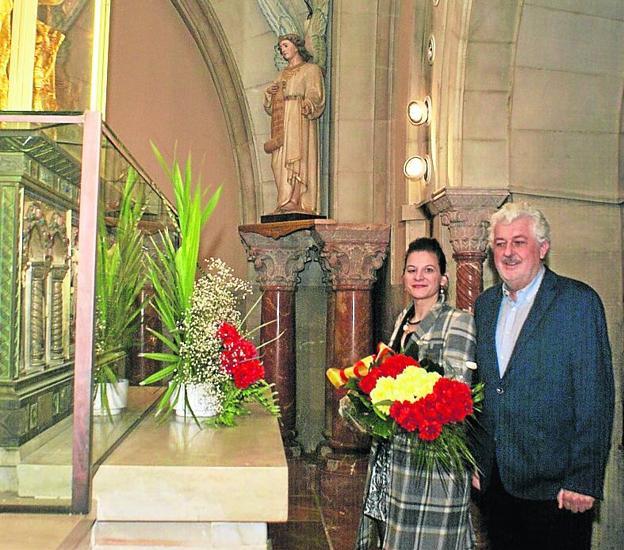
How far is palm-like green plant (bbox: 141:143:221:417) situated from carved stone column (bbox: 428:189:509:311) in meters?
2.50

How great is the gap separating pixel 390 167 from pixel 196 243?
15.3 ft

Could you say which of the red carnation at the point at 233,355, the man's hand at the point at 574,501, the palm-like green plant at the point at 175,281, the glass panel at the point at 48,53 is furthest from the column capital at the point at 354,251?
the man's hand at the point at 574,501

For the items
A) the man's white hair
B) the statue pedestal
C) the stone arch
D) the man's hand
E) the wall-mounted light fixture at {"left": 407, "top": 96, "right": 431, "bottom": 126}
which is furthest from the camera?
the stone arch

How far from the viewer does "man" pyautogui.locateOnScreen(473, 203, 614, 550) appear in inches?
84.0

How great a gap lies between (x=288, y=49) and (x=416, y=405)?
212 inches

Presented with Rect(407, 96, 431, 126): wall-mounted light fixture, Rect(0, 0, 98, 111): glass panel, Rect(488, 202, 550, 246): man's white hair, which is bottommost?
Rect(488, 202, 550, 246): man's white hair

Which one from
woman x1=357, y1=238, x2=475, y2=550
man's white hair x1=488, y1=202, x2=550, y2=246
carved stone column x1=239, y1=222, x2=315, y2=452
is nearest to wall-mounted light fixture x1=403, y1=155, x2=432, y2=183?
carved stone column x1=239, y1=222, x2=315, y2=452

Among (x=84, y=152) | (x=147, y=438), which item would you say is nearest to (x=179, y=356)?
(x=147, y=438)

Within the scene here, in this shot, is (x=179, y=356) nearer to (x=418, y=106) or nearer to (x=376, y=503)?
(x=376, y=503)

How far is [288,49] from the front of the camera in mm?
6809

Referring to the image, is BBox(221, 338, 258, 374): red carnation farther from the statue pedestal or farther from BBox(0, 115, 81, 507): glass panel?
BBox(0, 115, 81, 507): glass panel

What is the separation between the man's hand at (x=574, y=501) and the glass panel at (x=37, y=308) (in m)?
1.33

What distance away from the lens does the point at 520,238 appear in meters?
2.29

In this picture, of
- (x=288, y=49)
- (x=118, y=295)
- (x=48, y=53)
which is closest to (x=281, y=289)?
(x=288, y=49)
